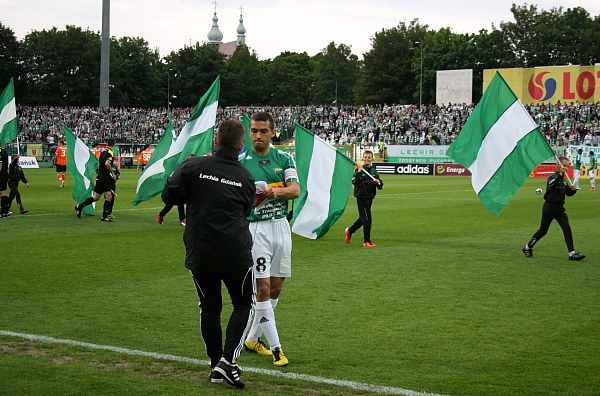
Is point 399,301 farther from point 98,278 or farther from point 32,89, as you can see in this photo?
point 32,89

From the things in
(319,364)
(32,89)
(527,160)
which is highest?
(32,89)

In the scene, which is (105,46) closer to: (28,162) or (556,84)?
(28,162)

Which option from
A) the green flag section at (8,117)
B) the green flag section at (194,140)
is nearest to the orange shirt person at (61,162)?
the green flag section at (8,117)

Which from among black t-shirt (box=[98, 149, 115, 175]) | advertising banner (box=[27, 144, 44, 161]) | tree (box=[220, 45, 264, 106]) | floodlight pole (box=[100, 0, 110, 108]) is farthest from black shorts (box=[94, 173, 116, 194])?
tree (box=[220, 45, 264, 106])

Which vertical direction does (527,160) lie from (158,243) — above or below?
above

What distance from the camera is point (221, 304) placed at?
5.87 m

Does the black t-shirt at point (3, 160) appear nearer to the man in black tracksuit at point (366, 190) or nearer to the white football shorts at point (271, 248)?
the man in black tracksuit at point (366, 190)

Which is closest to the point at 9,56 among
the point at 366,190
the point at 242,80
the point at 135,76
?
the point at 135,76

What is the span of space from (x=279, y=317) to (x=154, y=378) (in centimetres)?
253

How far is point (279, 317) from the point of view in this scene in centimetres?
824

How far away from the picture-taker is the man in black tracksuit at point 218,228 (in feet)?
18.4

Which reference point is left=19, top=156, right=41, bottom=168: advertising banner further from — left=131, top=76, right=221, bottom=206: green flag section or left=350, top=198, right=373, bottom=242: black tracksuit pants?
left=350, top=198, right=373, bottom=242: black tracksuit pants

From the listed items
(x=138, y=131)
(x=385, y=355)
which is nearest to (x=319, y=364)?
(x=385, y=355)

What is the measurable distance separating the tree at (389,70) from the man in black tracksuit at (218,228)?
3926 inches
